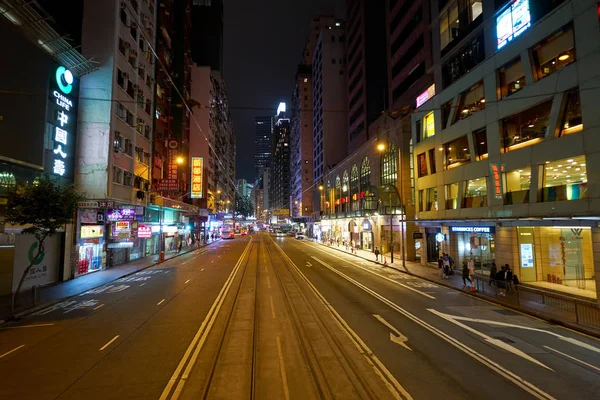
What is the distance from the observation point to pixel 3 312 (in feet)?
47.9

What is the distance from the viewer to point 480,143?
24.9 m

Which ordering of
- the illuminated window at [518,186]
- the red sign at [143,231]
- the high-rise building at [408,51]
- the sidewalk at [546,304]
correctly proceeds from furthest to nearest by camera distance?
the high-rise building at [408,51] < the red sign at [143,231] < the illuminated window at [518,186] < the sidewalk at [546,304]

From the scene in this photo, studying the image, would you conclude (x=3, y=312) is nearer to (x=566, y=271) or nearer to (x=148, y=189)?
(x=148, y=189)

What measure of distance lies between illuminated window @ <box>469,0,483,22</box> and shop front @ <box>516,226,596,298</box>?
58.1ft

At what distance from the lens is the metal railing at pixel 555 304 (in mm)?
13500

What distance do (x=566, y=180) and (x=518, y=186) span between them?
348 cm

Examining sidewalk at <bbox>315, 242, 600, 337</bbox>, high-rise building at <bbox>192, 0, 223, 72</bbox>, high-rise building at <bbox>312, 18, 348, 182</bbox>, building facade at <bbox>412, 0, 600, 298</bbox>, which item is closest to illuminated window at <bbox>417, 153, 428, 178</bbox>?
building facade at <bbox>412, 0, 600, 298</bbox>

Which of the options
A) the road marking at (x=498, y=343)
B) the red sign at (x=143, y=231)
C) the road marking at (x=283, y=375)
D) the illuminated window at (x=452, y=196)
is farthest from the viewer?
the red sign at (x=143, y=231)

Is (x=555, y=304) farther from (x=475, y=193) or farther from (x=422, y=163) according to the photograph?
(x=422, y=163)

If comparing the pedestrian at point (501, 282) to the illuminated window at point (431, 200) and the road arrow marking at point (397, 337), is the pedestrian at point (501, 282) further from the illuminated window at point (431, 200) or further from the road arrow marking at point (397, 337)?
the illuminated window at point (431, 200)

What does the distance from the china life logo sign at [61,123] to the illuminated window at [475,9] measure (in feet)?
105

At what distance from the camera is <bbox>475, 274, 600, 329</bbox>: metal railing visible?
13.5 meters

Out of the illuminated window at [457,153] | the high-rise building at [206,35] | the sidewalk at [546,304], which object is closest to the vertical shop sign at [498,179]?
the illuminated window at [457,153]

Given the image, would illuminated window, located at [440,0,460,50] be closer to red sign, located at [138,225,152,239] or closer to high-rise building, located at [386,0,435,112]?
high-rise building, located at [386,0,435,112]
